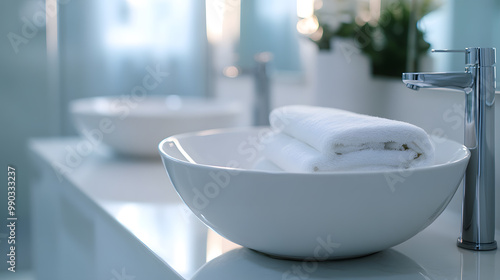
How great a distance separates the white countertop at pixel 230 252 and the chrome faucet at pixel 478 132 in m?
0.03

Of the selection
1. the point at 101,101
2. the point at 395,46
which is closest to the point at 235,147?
the point at 395,46

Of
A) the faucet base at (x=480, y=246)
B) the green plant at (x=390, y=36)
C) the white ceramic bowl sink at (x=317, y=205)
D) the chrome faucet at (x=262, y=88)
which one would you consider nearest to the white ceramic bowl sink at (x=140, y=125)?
the chrome faucet at (x=262, y=88)

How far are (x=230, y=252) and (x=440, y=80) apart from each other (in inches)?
12.5

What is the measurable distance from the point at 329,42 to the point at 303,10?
0.56m

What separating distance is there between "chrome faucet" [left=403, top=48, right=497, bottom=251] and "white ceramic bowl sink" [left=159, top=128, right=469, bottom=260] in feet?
0.28

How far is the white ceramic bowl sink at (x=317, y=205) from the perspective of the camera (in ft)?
1.71

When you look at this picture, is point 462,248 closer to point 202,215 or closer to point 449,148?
point 449,148

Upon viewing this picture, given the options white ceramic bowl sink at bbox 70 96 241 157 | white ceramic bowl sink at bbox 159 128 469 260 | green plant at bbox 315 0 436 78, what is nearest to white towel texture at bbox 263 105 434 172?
white ceramic bowl sink at bbox 159 128 469 260

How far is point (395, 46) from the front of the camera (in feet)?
3.59

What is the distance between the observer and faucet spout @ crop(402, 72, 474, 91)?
0.62 meters

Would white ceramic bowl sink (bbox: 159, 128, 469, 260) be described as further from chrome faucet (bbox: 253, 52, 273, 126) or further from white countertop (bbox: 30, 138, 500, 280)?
chrome faucet (bbox: 253, 52, 273, 126)

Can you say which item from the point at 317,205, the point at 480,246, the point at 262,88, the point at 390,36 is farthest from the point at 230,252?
the point at 262,88

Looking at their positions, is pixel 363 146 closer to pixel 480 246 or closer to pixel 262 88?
pixel 480 246

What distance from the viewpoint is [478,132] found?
25.2 inches
